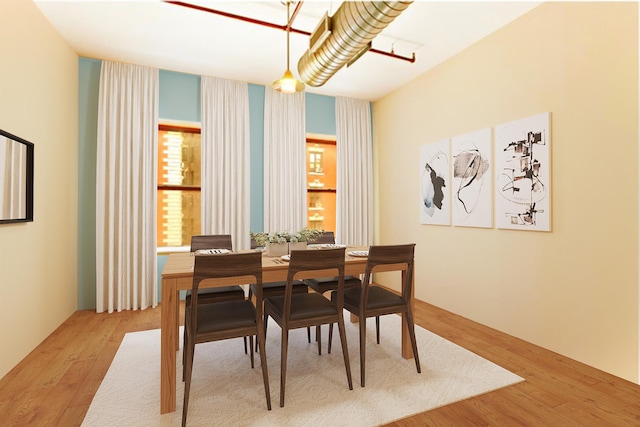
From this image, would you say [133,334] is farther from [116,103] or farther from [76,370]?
[116,103]

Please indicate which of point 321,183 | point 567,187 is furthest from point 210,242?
point 567,187

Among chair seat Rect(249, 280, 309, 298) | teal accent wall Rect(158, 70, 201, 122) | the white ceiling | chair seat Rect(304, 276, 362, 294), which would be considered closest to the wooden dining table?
chair seat Rect(249, 280, 309, 298)

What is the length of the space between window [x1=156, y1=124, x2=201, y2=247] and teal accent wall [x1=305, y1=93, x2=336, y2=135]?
5.66ft

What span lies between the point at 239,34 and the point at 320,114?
2005mm

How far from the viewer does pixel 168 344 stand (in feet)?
6.66

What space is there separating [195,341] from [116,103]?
346 cm

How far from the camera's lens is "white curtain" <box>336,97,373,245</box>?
5254 millimetres

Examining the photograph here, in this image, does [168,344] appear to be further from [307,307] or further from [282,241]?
[282,241]

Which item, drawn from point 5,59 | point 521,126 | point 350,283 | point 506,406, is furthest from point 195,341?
point 521,126

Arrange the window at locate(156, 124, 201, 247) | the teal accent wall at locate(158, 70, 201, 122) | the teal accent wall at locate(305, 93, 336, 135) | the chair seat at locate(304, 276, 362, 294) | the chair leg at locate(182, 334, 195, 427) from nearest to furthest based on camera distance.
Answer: the chair leg at locate(182, 334, 195, 427) < the chair seat at locate(304, 276, 362, 294) < the teal accent wall at locate(158, 70, 201, 122) < the window at locate(156, 124, 201, 247) < the teal accent wall at locate(305, 93, 336, 135)

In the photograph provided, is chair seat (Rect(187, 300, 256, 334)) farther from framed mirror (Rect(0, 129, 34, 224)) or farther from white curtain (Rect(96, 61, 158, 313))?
white curtain (Rect(96, 61, 158, 313))

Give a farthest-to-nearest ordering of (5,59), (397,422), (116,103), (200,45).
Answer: (116,103)
(200,45)
(5,59)
(397,422)

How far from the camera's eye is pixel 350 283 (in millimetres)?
3330

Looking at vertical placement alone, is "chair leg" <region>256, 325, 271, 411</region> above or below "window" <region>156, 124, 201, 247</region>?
below
